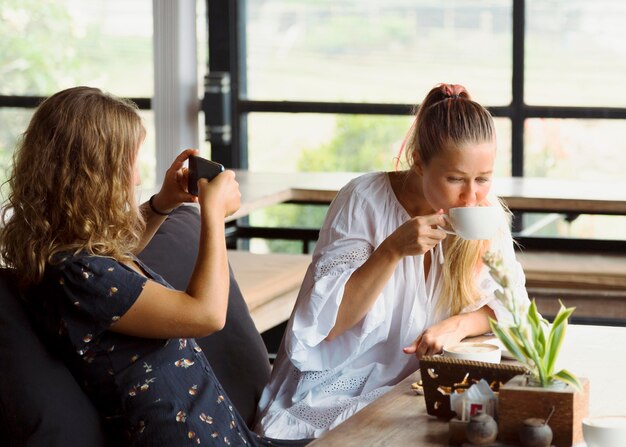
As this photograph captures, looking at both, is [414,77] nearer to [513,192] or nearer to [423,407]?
[513,192]

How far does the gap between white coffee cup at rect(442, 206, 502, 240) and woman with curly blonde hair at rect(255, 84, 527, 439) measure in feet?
0.47

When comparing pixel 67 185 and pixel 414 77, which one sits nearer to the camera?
pixel 67 185

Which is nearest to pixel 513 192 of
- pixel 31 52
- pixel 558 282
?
pixel 558 282

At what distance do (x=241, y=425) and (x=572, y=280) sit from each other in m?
2.30

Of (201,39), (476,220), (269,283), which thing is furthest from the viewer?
(201,39)

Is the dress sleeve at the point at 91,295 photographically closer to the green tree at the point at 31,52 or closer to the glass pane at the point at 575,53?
the glass pane at the point at 575,53

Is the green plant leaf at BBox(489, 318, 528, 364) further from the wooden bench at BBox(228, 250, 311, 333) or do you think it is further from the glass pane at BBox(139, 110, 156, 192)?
the glass pane at BBox(139, 110, 156, 192)

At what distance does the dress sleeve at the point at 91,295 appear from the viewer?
5.82 feet

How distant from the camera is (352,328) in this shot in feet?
7.27

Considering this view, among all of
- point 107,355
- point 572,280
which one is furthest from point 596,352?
point 572,280

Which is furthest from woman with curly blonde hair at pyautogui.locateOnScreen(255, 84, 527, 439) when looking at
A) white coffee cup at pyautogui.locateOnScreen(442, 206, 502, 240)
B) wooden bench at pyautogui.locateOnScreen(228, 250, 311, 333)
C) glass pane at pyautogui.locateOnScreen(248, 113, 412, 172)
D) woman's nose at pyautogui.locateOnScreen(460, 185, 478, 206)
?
glass pane at pyautogui.locateOnScreen(248, 113, 412, 172)

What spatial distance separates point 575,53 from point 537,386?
4706mm

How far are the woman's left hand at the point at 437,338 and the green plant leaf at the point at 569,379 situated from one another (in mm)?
515

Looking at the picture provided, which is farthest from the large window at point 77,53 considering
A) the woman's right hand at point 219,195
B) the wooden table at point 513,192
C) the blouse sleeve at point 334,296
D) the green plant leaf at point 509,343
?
the green plant leaf at point 509,343
